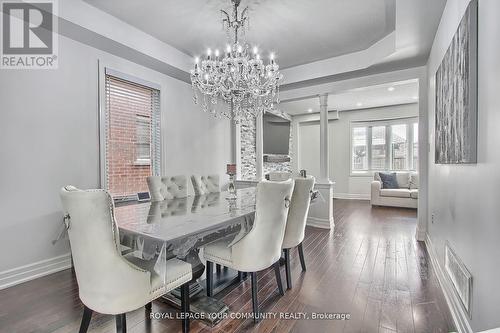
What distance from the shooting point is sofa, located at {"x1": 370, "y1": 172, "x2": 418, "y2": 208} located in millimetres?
5840

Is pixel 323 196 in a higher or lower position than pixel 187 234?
lower

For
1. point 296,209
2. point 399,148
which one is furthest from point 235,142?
point 399,148

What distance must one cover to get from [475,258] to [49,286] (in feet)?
11.2

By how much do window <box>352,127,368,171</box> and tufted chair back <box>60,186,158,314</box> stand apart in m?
7.51

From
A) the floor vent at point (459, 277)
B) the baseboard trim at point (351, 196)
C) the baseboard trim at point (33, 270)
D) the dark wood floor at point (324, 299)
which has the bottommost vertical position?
the dark wood floor at point (324, 299)

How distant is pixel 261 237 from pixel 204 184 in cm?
182

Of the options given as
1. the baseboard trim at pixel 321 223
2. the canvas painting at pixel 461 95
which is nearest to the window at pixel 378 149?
the baseboard trim at pixel 321 223

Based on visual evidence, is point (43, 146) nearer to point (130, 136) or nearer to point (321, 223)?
point (130, 136)

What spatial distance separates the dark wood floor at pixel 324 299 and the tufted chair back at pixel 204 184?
1.37m

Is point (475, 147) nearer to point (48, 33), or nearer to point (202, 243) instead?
point (202, 243)

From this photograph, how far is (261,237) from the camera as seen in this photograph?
1.83m

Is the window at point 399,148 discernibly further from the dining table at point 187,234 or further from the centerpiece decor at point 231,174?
the dining table at point 187,234

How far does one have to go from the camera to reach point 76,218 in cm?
130

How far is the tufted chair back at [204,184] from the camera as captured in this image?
3346 millimetres
